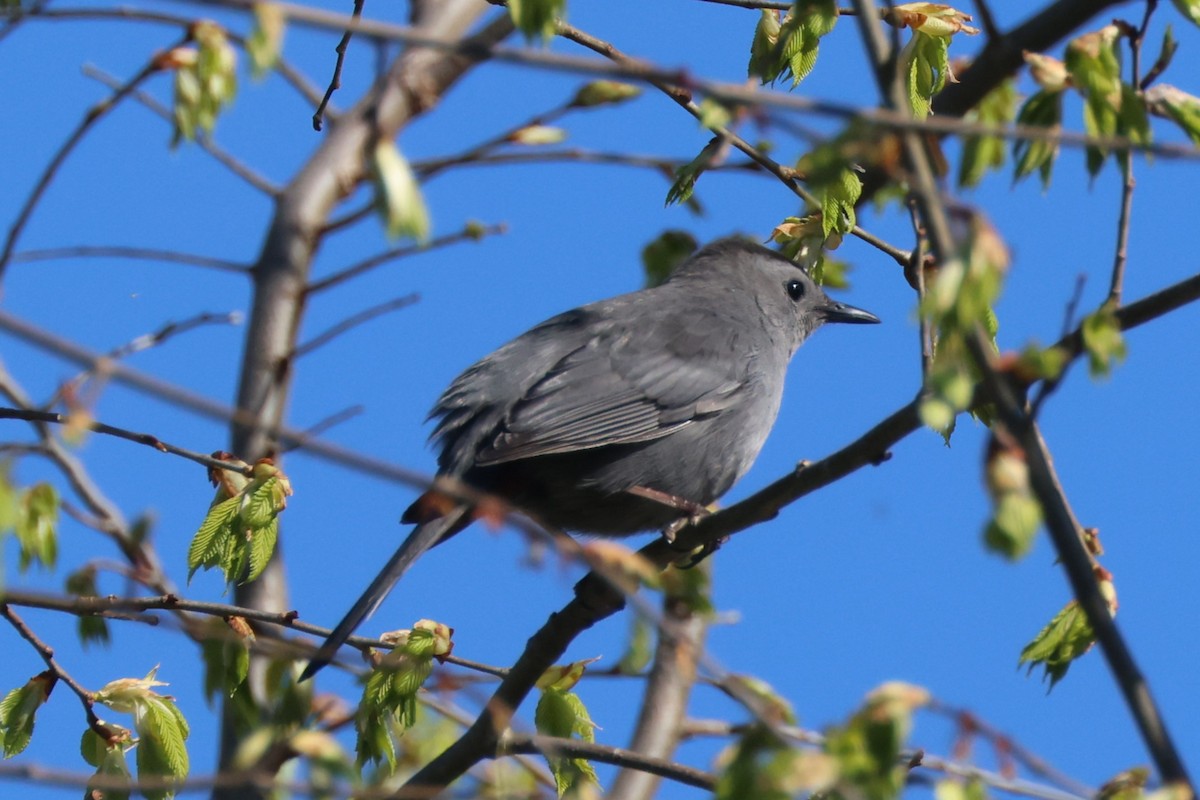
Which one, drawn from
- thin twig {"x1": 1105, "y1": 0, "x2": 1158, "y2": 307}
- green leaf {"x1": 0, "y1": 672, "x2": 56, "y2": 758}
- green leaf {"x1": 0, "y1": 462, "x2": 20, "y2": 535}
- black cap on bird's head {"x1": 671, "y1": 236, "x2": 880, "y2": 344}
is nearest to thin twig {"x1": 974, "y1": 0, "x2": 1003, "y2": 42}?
thin twig {"x1": 1105, "y1": 0, "x2": 1158, "y2": 307}

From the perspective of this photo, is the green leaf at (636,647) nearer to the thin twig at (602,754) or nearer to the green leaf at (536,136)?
the thin twig at (602,754)

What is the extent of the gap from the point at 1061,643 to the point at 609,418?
2643 millimetres

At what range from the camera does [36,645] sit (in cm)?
436

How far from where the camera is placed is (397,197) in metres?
2.43

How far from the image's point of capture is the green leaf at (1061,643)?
3836 millimetres

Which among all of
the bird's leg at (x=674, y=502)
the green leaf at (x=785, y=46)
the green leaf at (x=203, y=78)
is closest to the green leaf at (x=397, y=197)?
the green leaf at (x=203, y=78)

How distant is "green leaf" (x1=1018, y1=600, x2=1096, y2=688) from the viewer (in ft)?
12.6

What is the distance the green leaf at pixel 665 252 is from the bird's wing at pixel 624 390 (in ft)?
1.09

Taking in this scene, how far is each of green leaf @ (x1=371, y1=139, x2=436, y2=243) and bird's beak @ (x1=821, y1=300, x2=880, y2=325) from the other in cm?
563

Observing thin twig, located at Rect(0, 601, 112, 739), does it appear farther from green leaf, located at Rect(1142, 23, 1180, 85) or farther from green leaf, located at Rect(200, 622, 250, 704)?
green leaf, located at Rect(1142, 23, 1180, 85)

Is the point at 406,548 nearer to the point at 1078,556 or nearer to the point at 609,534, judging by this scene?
the point at 609,534

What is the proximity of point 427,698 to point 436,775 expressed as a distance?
1.34m

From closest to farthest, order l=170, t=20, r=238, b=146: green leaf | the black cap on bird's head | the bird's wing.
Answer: l=170, t=20, r=238, b=146: green leaf < the bird's wing < the black cap on bird's head

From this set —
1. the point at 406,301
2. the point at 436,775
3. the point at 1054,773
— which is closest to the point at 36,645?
the point at 436,775
